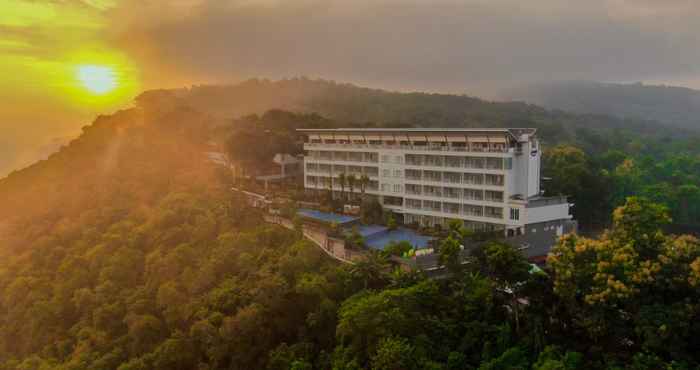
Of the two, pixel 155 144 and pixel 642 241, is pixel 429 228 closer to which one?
pixel 642 241

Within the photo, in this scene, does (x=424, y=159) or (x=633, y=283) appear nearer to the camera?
(x=633, y=283)

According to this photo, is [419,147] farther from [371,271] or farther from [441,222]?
[371,271]

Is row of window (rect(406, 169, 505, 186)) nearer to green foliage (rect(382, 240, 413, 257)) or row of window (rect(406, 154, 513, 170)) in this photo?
row of window (rect(406, 154, 513, 170))

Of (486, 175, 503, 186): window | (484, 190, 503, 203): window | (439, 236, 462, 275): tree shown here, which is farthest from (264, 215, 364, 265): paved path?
(486, 175, 503, 186): window

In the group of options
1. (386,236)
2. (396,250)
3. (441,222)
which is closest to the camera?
(396,250)

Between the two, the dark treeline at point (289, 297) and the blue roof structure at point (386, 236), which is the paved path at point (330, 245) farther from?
the blue roof structure at point (386, 236)

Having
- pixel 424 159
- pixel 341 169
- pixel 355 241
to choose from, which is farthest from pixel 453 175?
pixel 341 169
